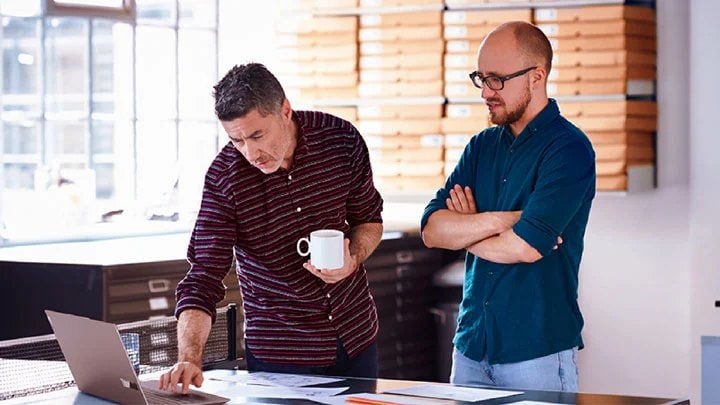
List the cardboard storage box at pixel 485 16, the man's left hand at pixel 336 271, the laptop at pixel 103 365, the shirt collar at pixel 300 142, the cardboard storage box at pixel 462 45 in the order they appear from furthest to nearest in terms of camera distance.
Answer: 1. the cardboard storage box at pixel 462 45
2. the cardboard storage box at pixel 485 16
3. the shirt collar at pixel 300 142
4. the man's left hand at pixel 336 271
5. the laptop at pixel 103 365

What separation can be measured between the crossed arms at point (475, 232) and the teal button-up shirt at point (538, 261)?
3 cm

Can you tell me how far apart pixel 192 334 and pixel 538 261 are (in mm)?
937

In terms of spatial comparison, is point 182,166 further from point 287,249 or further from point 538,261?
point 538,261

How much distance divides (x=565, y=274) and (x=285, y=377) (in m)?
0.80

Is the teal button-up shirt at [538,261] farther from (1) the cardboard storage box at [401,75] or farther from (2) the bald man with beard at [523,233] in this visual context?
(1) the cardboard storage box at [401,75]

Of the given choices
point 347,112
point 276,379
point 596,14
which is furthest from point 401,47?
point 276,379

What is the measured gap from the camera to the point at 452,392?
3234 millimetres

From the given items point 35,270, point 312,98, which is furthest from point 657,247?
point 35,270

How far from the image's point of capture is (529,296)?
3576 mm

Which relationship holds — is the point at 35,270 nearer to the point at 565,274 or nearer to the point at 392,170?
the point at 392,170

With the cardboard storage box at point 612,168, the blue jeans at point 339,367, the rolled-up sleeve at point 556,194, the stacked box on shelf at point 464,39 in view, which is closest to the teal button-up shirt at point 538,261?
the rolled-up sleeve at point 556,194

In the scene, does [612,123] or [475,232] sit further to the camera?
[612,123]

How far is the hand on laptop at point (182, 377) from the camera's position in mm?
3199

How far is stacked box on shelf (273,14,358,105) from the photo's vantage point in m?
7.25
